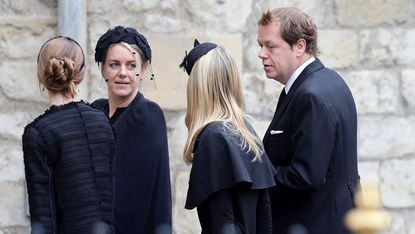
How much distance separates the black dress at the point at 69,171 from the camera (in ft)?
12.3

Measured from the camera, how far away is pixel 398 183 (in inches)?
235

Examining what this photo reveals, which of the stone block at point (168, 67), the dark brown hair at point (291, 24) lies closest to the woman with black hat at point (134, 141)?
the dark brown hair at point (291, 24)

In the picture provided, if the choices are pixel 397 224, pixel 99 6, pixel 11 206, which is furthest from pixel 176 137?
pixel 397 224

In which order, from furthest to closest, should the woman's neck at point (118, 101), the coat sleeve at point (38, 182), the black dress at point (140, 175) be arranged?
the woman's neck at point (118, 101) < the black dress at point (140, 175) < the coat sleeve at point (38, 182)

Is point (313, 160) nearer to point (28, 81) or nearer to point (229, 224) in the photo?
point (229, 224)

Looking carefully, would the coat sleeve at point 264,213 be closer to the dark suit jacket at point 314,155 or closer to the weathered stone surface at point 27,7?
the dark suit jacket at point 314,155

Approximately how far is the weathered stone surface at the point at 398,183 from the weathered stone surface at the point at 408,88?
31cm

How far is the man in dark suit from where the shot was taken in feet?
13.8

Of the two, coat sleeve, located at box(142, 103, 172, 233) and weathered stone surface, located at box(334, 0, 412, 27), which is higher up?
weathered stone surface, located at box(334, 0, 412, 27)

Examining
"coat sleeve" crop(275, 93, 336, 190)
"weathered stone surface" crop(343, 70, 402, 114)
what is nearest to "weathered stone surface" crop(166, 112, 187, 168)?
"weathered stone surface" crop(343, 70, 402, 114)

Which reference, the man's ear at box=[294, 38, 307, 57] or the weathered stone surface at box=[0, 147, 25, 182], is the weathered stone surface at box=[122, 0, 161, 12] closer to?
the weathered stone surface at box=[0, 147, 25, 182]

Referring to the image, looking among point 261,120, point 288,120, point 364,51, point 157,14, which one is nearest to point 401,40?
point 364,51

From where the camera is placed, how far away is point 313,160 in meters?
4.16

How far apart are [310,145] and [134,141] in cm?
73
